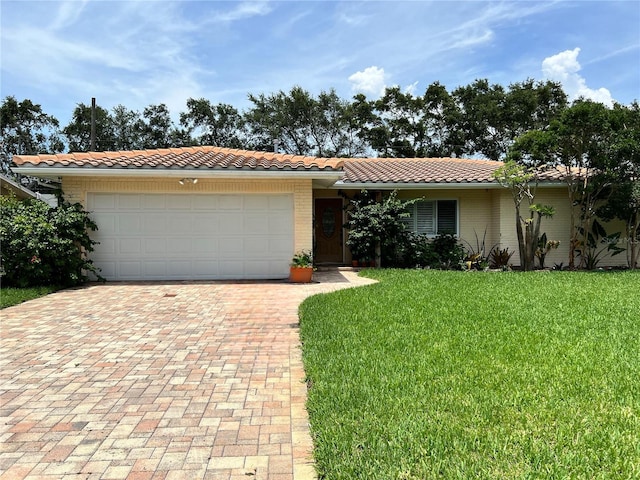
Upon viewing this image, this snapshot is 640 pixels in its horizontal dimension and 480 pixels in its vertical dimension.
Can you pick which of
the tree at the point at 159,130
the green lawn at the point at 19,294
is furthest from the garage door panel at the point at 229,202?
the tree at the point at 159,130

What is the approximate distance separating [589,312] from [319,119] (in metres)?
29.3

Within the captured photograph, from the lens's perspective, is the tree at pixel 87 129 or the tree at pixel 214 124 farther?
the tree at pixel 214 124

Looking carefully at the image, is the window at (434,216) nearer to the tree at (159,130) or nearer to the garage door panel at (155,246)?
the garage door panel at (155,246)

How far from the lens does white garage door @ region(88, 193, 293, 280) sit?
11.4 metres

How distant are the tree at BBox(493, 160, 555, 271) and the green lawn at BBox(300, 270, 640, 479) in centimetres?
567

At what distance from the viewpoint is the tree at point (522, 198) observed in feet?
41.0

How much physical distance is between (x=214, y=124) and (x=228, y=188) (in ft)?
85.1

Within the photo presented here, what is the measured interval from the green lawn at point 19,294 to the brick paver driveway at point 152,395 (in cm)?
77

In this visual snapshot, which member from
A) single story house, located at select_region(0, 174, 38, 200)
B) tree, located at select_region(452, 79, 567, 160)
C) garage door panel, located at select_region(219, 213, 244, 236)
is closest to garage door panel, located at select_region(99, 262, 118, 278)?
garage door panel, located at select_region(219, 213, 244, 236)

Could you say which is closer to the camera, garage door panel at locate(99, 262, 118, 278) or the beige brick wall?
the beige brick wall

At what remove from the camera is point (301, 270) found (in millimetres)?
11070

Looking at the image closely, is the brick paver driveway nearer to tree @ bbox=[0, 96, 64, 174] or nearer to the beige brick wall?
the beige brick wall

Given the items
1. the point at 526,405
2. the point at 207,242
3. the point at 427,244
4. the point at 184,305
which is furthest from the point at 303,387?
the point at 427,244

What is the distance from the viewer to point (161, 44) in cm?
1166
